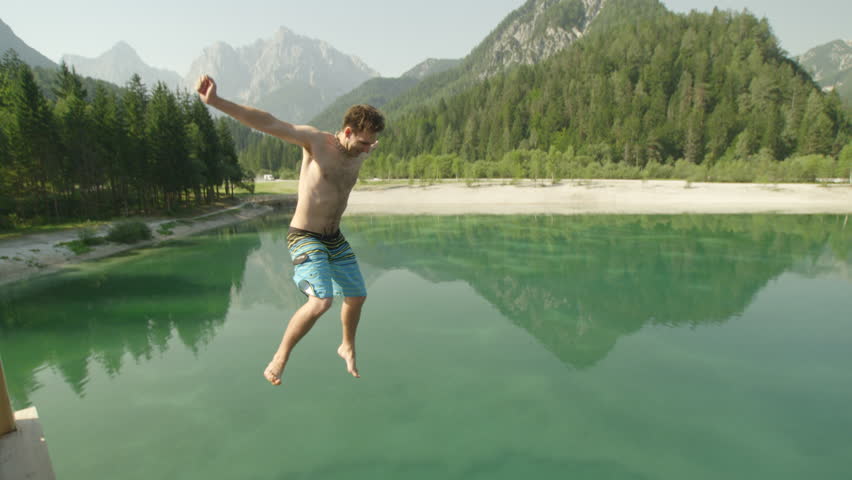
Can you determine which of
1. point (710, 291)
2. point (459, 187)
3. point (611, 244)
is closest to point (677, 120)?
point (459, 187)

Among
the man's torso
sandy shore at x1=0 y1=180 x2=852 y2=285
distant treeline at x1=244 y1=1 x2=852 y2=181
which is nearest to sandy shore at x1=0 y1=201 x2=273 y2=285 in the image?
sandy shore at x1=0 y1=180 x2=852 y2=285

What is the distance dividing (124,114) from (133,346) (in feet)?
112

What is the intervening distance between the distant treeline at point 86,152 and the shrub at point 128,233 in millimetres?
5416

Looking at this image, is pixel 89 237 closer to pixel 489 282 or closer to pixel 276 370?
pixel 489 282

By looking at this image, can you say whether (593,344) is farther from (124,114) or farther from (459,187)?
(459,187)

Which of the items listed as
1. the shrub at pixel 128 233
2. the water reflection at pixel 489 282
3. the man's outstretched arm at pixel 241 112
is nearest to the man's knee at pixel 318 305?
the man's outstretched arm at pixel 241 112

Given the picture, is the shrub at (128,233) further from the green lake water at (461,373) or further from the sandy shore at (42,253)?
the green lake water at (461,373)

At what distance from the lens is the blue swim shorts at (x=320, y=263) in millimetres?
3318

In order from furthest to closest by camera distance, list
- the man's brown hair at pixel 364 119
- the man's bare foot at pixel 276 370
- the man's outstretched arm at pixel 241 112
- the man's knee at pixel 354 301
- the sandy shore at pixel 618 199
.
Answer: the sandy shore at pixel 618 199
the man's knee at pixel 354 301
the man's bare foot at pixel 276 370
the man's brown hair at pixel 364 119
the man's outstretched arm at pixel 241 112

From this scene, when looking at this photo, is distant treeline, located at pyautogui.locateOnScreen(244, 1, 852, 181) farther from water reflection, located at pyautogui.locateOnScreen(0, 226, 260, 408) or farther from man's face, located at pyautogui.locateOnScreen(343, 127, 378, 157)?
man's face, located at pyautogui.locateOnScreen(343, 127, 378, 157)

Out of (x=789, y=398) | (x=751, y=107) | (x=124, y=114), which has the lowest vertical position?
(x=789, y=398)

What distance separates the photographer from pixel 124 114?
38.5 metres

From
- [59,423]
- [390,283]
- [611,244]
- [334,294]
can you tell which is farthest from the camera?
[611,244]

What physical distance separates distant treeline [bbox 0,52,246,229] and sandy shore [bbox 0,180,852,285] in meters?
4.50
